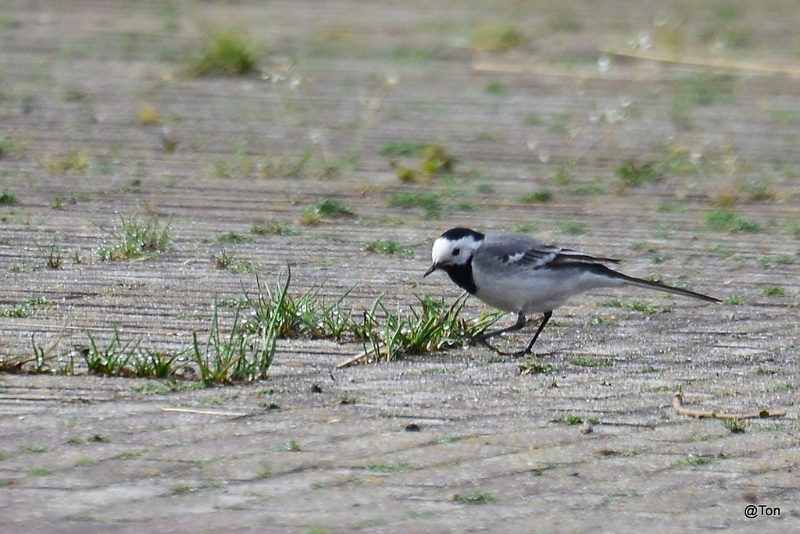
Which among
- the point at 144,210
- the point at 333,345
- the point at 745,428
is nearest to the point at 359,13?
the point at 144,210

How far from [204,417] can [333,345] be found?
109cm

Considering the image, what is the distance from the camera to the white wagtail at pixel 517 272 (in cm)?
595

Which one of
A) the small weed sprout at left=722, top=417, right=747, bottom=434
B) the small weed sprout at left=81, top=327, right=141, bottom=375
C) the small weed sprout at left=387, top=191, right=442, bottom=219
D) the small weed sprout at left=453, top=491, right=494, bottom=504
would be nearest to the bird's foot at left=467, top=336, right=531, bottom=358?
the small weed sprout at left=722, top=417, right=747, bottom=434

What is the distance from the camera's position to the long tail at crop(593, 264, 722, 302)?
6.13 metres

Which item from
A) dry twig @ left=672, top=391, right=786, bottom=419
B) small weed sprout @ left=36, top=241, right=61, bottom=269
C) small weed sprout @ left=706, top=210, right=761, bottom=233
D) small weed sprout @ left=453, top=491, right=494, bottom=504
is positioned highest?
small weed sprout @ left=706, top=210, right=761, bottom=233

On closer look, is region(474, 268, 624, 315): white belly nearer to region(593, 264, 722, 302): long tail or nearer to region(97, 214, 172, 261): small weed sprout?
region(593, 264, 722, 302): long tail

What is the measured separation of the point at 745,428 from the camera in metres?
4.75

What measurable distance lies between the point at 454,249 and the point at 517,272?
29 centimetres

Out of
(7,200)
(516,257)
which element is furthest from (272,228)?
(516,257)

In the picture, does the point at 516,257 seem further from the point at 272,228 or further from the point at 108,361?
the point at 272,228

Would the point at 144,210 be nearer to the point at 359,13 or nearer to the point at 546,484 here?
the point at 546,484

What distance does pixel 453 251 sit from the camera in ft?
19.8

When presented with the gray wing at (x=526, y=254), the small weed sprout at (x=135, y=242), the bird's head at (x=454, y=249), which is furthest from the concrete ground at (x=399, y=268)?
the bird's head at (x=454, y=249)

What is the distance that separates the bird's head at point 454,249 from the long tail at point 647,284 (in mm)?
550
